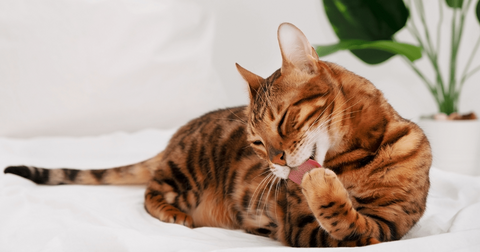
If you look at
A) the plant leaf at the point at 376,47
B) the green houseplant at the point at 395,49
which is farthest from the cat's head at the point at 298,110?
the green houseplant at the point at 395,49

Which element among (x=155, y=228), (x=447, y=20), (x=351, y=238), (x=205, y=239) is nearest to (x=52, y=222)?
(x=155, y=228)

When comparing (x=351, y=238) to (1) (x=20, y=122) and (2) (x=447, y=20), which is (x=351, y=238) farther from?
(2) (x=447, y=20)

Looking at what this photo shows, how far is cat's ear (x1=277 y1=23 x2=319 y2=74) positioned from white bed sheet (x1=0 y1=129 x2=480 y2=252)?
0.48 m

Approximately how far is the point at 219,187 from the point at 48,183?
79cm

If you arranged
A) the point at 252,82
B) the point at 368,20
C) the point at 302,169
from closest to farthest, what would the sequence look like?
the point at 302,169, the point at 252,82, the point at 368,20

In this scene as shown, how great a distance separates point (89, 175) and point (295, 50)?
115 centimetres

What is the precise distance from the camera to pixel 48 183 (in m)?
1.78

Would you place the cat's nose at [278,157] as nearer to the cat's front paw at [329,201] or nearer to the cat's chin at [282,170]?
the cat's chin at [282,170]

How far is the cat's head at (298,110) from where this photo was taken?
40.9 inches

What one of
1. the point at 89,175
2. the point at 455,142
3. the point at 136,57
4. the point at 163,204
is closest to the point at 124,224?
the point at 163,204

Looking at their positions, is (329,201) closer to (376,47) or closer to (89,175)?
(89,175)

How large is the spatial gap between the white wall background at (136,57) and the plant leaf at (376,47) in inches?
20.7

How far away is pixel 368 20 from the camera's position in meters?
2.55

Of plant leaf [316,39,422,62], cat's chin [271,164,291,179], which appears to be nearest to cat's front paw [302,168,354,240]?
cat's chin [271,164,291,179]
